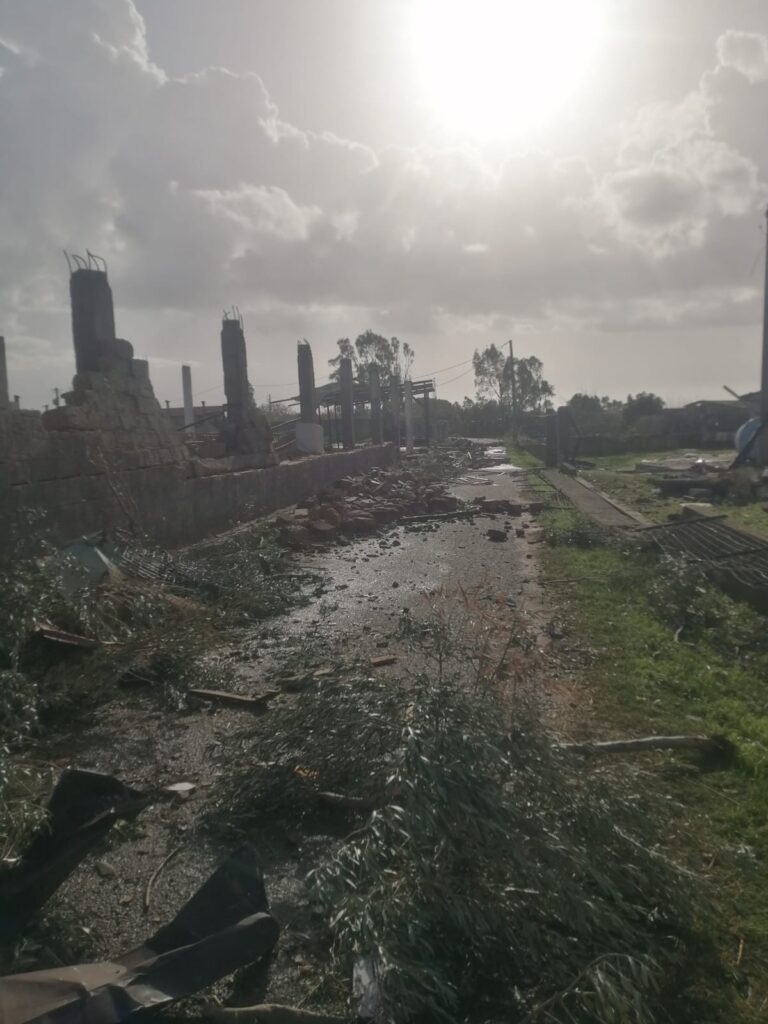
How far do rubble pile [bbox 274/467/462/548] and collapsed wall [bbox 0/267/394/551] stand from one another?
1265mm

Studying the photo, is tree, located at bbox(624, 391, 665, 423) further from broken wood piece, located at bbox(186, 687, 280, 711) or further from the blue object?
broken wood piece, located at bbox(186, 687, 280, 711)

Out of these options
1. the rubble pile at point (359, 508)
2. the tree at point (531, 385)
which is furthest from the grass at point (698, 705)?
the tree at point (531, 385)

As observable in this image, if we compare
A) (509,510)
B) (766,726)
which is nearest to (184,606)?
(766,726)

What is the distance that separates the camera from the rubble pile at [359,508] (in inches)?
472

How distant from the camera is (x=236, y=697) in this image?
4945mm

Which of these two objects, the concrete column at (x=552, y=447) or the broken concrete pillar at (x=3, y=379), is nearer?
the broken concrete pillar at (x=3, y=379)

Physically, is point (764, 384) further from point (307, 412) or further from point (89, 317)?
point (89, 317)

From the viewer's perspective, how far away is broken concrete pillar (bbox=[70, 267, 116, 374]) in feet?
32.8

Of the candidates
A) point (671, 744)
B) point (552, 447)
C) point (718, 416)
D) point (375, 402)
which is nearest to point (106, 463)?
point (671, 744)

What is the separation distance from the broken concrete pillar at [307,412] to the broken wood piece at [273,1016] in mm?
18519

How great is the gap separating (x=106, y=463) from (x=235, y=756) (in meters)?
5.99

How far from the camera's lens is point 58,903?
9.36 feet

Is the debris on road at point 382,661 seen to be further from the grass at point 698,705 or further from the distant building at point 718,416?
the distant building at point 718,416

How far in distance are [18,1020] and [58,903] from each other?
0.90m
